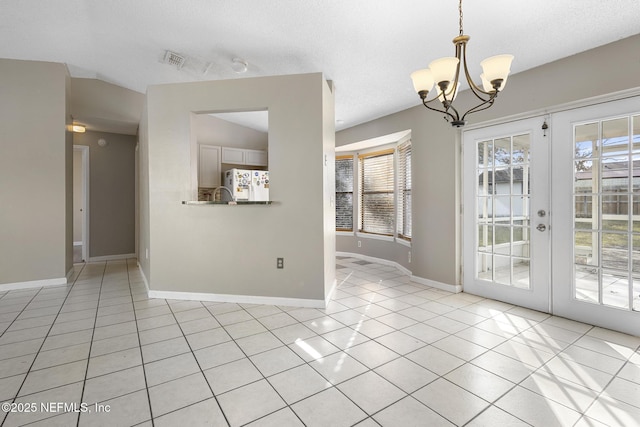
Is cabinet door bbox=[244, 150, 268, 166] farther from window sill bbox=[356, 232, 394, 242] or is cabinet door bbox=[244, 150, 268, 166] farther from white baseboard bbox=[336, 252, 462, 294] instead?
white baseboard bbox=[336, 252, 462, 294]

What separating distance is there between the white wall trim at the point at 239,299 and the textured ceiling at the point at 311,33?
2.61 m

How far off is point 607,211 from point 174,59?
4659 mm

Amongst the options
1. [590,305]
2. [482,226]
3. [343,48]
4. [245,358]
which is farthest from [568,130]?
[245,358]

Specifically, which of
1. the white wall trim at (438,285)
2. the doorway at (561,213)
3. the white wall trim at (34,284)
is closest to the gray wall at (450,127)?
the white wall trim at (438,285)

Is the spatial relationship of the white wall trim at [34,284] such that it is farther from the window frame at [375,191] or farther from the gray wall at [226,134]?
the window frame at [375,191]

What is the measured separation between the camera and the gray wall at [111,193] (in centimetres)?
574

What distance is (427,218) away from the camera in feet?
13.9

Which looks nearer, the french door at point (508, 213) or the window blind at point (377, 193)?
the french door at point (508, 213)

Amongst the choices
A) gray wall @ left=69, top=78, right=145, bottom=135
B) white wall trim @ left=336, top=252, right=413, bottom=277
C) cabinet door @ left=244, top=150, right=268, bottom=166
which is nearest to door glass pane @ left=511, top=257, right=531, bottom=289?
white wall trim @ left=336, top=252, right=413, bottom=277

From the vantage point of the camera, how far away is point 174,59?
347 cm

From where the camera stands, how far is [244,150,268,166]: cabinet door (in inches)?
227

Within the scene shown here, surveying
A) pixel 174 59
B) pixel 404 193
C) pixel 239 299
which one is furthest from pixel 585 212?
pixel 174 59

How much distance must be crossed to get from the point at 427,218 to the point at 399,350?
2.31 m

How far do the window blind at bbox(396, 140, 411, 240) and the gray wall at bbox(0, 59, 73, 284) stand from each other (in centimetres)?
500
